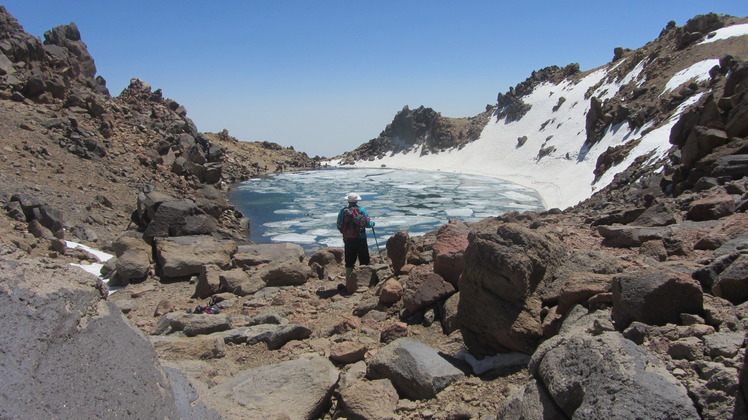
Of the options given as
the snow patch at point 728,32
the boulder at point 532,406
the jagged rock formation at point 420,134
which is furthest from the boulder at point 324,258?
the jagged rock formation at point 420,134

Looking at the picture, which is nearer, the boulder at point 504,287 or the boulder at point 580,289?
the boulder at point 580,289

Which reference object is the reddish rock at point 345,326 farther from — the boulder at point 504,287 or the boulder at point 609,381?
the boulder at point 609,381

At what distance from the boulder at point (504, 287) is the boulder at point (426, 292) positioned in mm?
1172

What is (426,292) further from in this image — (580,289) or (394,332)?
(580,289)

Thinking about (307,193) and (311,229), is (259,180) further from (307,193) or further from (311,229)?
(311,229)

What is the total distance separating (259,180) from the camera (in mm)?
48000

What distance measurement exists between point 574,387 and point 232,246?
31.2ft

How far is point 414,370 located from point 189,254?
23.8ft

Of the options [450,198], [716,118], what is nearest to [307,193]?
[450,198]

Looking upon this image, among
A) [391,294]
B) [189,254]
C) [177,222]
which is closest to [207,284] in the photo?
[189,254]

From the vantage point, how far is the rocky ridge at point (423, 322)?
2.63m

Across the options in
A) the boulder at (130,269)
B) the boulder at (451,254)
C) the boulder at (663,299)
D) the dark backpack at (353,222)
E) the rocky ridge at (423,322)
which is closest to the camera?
the rocky ridge at (423,322)

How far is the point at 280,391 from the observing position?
415 centimetres


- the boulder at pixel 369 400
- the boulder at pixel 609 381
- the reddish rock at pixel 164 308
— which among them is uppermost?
the boulder at pixel 609 381
